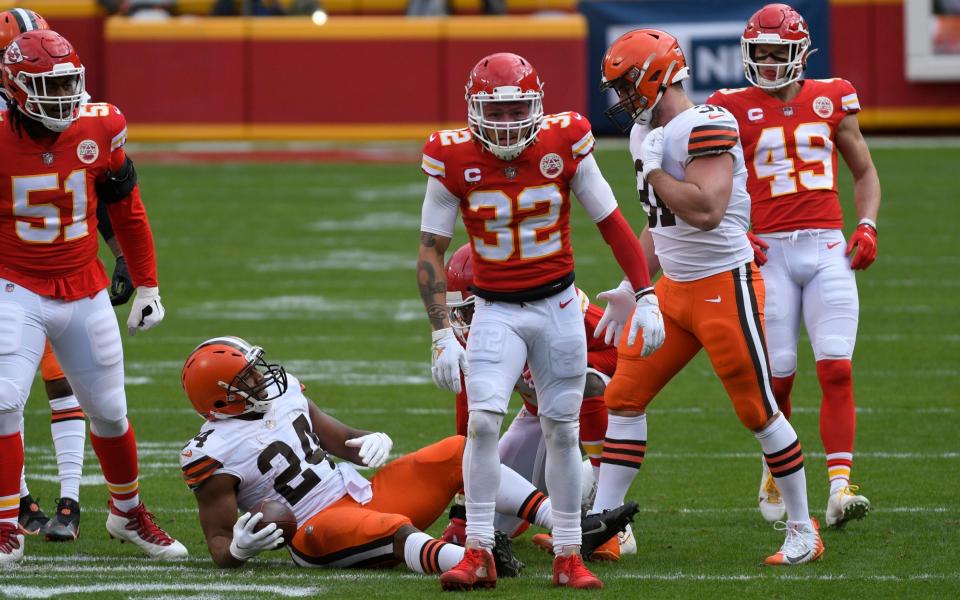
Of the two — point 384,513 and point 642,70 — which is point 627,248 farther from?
point 384,513

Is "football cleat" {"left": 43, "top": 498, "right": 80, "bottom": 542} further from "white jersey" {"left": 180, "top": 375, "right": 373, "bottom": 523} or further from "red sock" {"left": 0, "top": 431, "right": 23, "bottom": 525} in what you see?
"white jersey" {"left": 180, "top": 375, "right": 373, "bottom": 523}

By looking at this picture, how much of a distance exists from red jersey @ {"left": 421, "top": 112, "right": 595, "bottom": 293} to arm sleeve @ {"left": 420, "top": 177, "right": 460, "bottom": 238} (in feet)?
0.09

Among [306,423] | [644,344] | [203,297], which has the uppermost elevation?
[644,344]

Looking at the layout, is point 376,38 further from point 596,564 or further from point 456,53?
point 596,564

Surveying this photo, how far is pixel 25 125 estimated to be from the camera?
16.5 ft

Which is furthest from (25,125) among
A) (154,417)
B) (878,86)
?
(878,86)

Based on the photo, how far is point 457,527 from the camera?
5.24 m

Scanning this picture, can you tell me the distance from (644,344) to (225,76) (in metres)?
13.5

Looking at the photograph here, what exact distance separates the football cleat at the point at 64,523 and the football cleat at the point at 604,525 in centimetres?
189

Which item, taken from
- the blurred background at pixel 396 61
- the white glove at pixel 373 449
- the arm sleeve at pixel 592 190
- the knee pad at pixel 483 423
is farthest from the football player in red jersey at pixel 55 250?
the blurred background at pixel 396 61

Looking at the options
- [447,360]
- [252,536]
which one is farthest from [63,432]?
[447,360]

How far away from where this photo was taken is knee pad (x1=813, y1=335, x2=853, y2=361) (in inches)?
224

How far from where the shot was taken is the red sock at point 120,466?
5.31 metres

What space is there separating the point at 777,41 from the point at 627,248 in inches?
61.0
